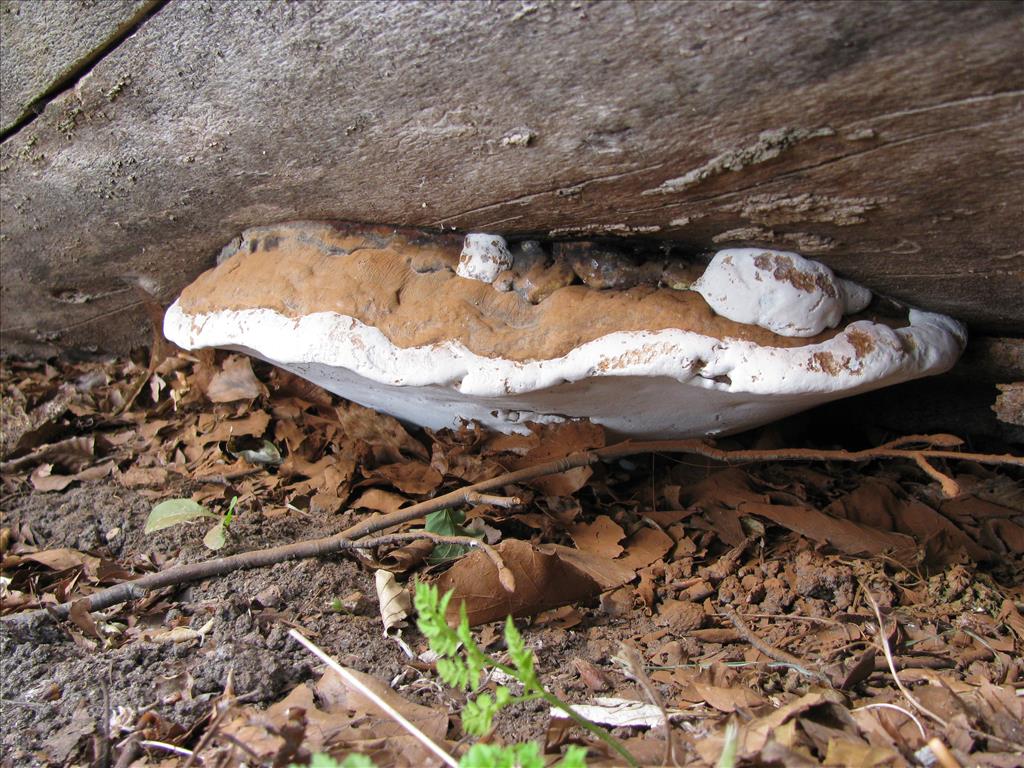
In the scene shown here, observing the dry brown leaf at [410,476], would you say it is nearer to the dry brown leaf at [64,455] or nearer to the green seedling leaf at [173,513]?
the green seedling leaf at [173,513]

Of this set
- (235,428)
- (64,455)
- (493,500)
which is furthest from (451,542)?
(64,455)

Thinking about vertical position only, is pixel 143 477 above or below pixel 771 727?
below

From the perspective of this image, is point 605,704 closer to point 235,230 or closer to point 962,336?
point 962,336

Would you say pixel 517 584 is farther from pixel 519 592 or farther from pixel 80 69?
pixel 80 69

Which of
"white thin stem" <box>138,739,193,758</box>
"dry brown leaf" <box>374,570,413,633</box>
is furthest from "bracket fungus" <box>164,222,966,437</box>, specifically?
"white thin stem" <box>138,739,193,758</box>

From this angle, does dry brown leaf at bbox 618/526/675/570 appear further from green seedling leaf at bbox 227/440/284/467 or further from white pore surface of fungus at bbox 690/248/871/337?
green seedling leaf at bbox 227/440/284/467

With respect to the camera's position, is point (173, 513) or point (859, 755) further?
point (173, 513)
